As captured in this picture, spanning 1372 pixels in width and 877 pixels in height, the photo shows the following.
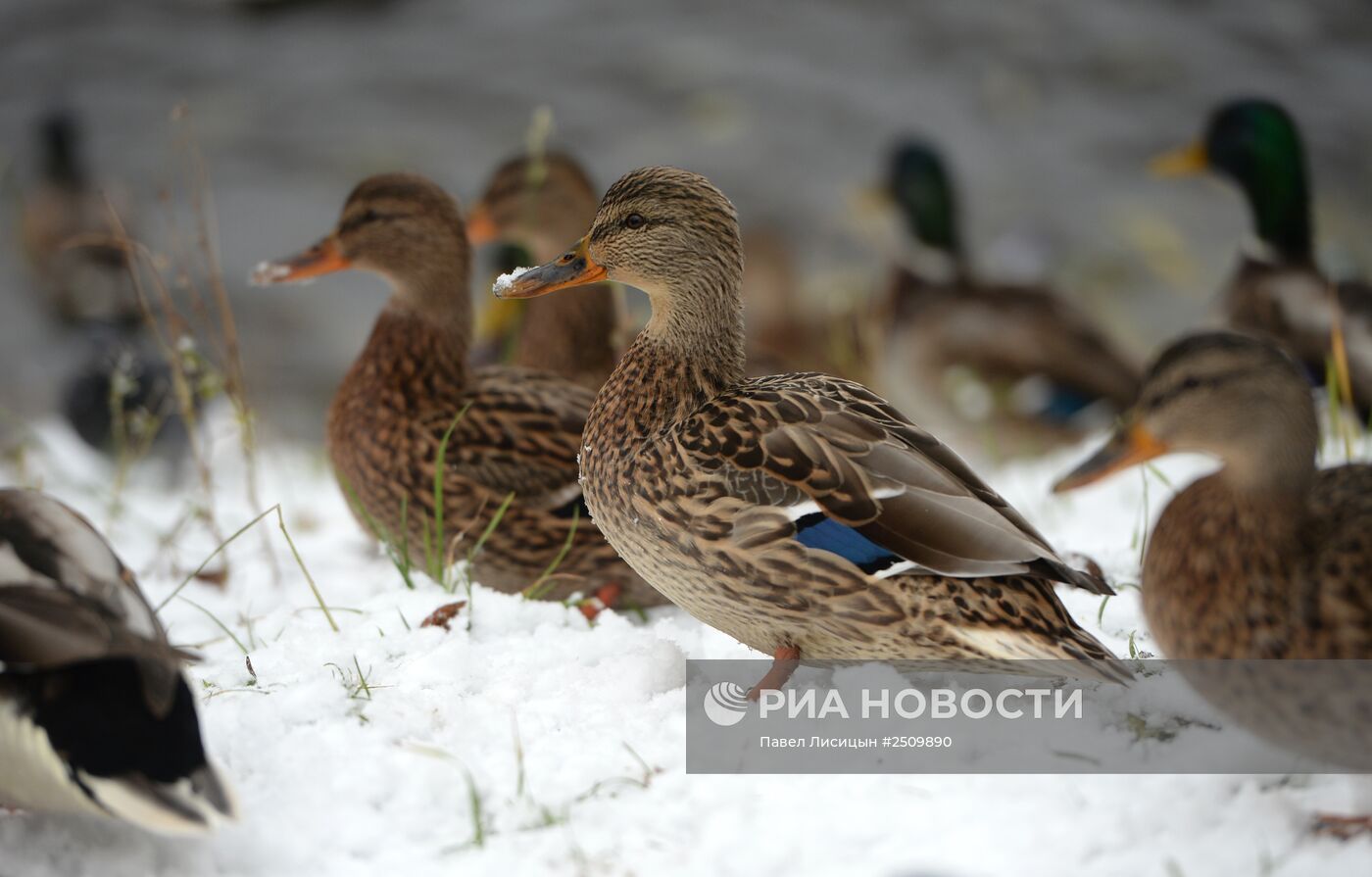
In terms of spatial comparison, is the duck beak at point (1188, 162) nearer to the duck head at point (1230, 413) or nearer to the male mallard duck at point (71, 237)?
the duck head at point (1230, 413)

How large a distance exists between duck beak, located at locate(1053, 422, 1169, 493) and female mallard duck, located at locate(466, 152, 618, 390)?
1.94 meters

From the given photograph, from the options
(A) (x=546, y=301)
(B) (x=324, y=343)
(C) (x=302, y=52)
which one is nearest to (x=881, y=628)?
(A) (x=546, y=301)

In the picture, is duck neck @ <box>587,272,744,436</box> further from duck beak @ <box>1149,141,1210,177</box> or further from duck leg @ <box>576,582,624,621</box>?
duck beak @ <box>1149,141,1210,177</box>

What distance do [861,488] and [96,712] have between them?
1.20 m

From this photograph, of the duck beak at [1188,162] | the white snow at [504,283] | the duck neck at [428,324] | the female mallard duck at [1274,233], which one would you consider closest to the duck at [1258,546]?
the white snow at [504,283]

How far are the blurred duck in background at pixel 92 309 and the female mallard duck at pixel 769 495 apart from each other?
134cm

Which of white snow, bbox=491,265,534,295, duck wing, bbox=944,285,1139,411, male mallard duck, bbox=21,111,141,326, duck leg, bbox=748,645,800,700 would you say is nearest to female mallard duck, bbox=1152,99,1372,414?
duck wing, bbox=944,285,1139,411

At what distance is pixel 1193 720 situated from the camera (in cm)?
228

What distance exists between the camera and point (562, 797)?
2105 millimetres

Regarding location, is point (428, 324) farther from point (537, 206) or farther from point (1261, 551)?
point (1261, 551)

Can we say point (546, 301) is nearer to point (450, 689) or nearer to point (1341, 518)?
point (450, 689)

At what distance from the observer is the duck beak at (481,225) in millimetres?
4641

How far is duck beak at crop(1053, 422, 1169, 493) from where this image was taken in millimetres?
2418

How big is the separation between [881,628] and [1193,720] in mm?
533
